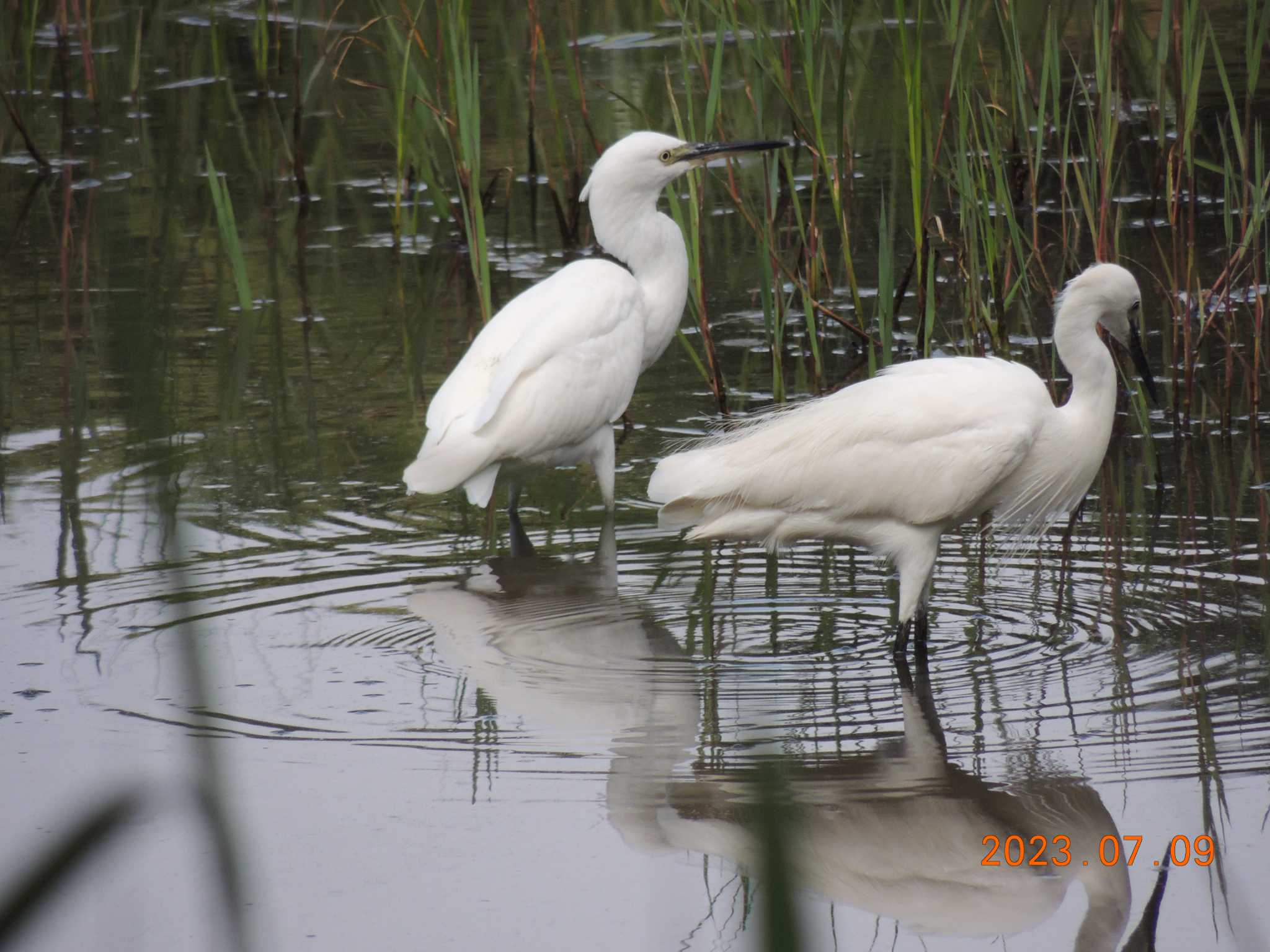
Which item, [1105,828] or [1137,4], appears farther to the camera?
[1137,4]

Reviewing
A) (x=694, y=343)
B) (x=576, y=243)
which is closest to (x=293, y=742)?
(x=694, y=343)

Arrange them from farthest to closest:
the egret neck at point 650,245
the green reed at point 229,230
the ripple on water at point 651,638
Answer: the green reed at point 229,230, the egret neck at point 650,245, the ripple on water at point 651,638

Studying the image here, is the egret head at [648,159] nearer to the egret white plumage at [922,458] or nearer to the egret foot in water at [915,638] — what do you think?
the egret white plumage at [922,458]

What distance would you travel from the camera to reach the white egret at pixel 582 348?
5215 mm

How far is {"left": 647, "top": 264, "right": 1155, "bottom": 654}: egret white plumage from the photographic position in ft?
14.0

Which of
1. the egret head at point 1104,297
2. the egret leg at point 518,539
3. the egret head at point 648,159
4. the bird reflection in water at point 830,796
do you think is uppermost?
the egret head at point 648,159

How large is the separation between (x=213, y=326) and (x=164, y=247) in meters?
1.49

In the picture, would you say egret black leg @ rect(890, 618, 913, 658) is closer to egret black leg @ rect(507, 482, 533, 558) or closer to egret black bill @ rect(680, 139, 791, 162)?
egret black leg @ rect(507, 482, 533, 558)

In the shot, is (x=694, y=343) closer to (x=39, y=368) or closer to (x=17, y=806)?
(x=39, y=368)

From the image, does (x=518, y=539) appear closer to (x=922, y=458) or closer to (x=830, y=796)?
(x=922, y=458)

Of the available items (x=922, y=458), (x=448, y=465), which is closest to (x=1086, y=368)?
(x=922, y=458)

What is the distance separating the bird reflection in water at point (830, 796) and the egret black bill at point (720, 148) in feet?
6.58

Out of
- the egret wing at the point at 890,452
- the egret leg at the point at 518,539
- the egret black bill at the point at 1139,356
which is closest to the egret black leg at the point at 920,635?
the egret wing at the point at 890,452

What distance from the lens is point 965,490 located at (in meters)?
4.27
